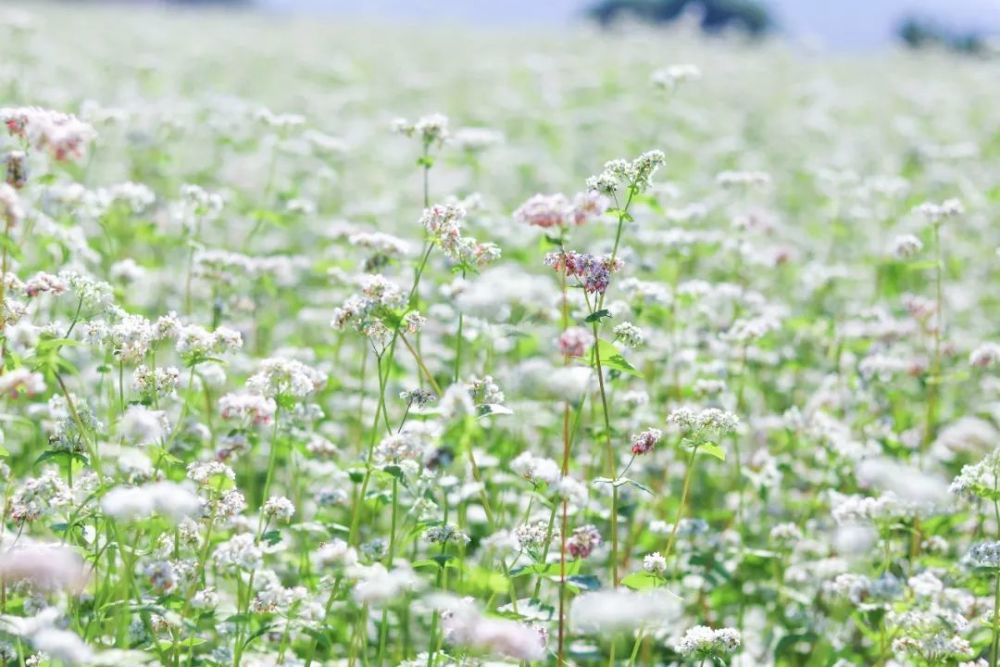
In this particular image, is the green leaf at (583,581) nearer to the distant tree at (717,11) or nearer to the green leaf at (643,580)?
the green leaf at (643,580)

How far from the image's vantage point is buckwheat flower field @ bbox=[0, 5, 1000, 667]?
11.0ft

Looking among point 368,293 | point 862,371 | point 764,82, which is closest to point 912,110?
point 764,82

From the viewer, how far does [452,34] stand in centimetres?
2830

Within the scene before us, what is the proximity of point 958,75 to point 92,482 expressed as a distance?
19375 millimetres

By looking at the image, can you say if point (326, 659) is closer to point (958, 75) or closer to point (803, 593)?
point (803, 593)

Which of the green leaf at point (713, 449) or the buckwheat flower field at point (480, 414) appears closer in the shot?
the buckwheat flower field at point (480, 414)

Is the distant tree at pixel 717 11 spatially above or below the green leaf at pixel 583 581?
above

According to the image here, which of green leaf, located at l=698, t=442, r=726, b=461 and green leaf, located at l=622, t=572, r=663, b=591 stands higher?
green leaf, located at l=698, t=442, r=726, b=461

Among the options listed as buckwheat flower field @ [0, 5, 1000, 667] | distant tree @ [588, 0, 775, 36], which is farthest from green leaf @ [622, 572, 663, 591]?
distant tree @ [588, 0, 775, 36]

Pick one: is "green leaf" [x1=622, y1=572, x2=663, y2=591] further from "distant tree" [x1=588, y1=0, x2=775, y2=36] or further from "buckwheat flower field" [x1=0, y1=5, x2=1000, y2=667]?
"distant tree" [x1=588, y1=0, x2=775, y2=36]

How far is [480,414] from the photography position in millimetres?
3508

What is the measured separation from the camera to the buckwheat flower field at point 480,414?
334 cm

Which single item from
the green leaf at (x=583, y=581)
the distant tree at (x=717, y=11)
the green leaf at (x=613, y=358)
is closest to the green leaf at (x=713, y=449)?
the green leaf at (x=613, y=358)

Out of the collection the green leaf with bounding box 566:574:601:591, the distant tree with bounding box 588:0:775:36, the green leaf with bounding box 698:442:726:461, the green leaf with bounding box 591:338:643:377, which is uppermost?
the distant tree with bounding box 588:0:775:36
